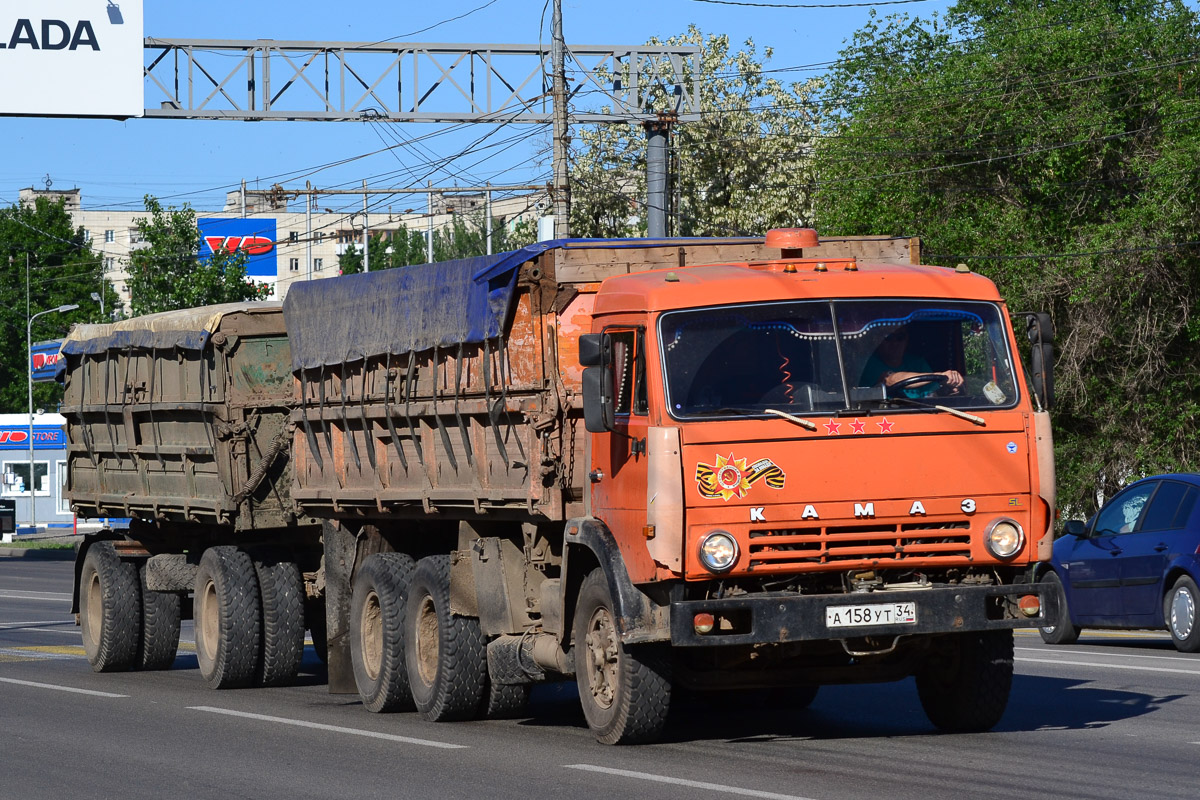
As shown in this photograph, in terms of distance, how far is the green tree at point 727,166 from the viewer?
169 ft

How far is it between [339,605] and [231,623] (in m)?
1.56

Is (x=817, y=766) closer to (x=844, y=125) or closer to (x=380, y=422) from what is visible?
(x=380, y=422)

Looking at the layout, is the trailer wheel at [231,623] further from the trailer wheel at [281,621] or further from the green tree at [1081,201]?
the green tree at [1081,201]

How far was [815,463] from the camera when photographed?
30.3 ft

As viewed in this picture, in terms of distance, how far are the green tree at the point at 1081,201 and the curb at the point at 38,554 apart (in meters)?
22.1

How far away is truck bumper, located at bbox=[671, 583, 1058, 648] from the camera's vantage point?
9.12 metres

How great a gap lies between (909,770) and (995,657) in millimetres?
1486

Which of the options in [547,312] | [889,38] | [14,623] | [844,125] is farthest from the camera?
[889,38]

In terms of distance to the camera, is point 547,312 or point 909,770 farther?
point 547,312

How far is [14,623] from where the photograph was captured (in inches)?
904

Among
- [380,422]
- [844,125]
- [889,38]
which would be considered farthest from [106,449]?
[889,38]

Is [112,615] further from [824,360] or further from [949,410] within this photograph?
[949,410]

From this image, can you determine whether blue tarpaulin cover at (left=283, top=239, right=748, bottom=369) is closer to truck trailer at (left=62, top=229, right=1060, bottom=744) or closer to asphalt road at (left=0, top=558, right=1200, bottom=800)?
truck trailer at (left=62, top=229, right=1060, bottom=744)

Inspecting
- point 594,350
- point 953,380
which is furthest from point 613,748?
point 953,380
